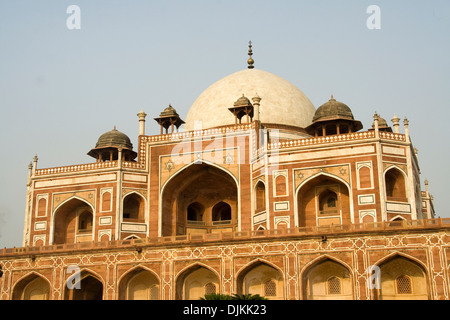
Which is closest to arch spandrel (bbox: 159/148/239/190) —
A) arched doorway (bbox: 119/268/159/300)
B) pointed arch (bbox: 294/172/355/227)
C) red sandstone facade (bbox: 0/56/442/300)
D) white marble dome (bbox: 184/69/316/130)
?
red sandstone facade (bbox: 0/56/442/300)

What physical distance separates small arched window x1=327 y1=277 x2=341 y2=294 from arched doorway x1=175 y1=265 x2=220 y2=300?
476 centimetres

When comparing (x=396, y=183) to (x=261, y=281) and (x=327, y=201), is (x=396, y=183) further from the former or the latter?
(x=261, y=281)

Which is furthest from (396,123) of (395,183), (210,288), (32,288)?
(32,288)

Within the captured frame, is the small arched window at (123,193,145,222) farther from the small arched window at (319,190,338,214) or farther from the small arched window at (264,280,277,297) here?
the small arched window at (319,190,338,214)

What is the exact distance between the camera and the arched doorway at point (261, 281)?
27.3 m

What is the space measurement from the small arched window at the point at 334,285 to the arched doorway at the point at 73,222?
1249cm

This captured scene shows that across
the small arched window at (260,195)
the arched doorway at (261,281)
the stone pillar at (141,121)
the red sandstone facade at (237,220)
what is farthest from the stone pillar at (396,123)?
the stone pillar at (141,121)

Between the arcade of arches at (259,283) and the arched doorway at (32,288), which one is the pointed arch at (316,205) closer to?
the arcade of arches at (259,283)

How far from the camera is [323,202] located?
3073cm

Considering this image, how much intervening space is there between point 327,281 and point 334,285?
1.05 feet

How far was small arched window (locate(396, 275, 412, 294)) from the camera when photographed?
25828 millimetres

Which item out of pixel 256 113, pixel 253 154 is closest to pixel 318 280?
pixel 253 154

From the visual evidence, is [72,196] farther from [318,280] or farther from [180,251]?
[318,280]

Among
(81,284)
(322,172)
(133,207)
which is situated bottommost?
(81,284)
